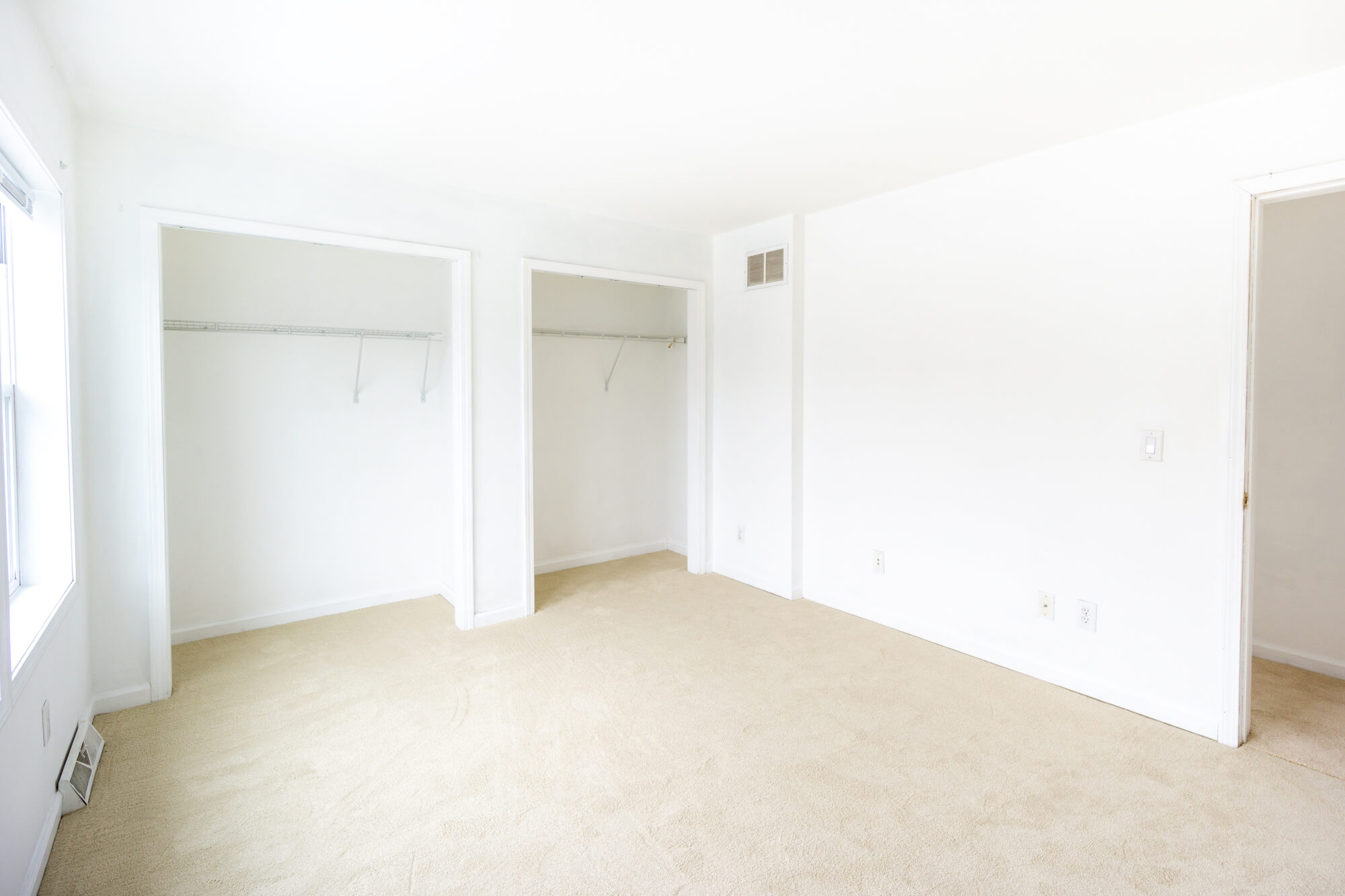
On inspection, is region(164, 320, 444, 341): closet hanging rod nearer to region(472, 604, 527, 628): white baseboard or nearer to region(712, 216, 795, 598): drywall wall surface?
region(472, 604, 527, 628): white baseboard

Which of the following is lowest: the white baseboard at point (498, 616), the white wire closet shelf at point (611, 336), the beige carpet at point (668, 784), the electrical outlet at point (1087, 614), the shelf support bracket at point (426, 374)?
the beige carpet at point (668, 784)

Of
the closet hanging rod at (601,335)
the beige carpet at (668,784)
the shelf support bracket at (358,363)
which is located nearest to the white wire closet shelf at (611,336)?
the closet hanging rod at (601,335)

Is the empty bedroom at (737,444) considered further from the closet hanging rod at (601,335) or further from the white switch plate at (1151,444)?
the closet hanging rod at (601,335)

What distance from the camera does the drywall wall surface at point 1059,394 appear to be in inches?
103

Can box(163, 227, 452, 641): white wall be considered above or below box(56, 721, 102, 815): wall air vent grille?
above

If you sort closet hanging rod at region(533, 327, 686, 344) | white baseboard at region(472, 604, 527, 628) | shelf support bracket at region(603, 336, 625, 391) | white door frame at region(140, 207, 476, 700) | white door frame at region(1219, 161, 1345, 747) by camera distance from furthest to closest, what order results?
shelf support bracket at region(603, 336, 625, 391), closet hanging rod at region(533, 327, 686, 344), white baseboard at region(472, 604, 527, 628), white door frame at region(140, 207, 476, 700), white door frame at region(1219, 161, 1345, 747)

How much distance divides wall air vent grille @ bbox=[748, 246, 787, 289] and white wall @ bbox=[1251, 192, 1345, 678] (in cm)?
234

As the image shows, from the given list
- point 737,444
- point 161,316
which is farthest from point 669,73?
point 737,444

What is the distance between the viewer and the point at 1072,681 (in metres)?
3.05

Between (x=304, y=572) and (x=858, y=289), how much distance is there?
358cm

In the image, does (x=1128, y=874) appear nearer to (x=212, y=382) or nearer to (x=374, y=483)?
(x=374, y=483)

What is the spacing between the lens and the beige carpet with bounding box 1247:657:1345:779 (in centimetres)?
252

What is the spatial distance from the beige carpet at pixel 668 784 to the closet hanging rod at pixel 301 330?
165 cm

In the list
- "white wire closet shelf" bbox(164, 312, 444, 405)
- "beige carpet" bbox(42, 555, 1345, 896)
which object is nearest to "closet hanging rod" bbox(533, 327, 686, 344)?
"white wire closet shelf" bbox(164, 312, 444, 405)
